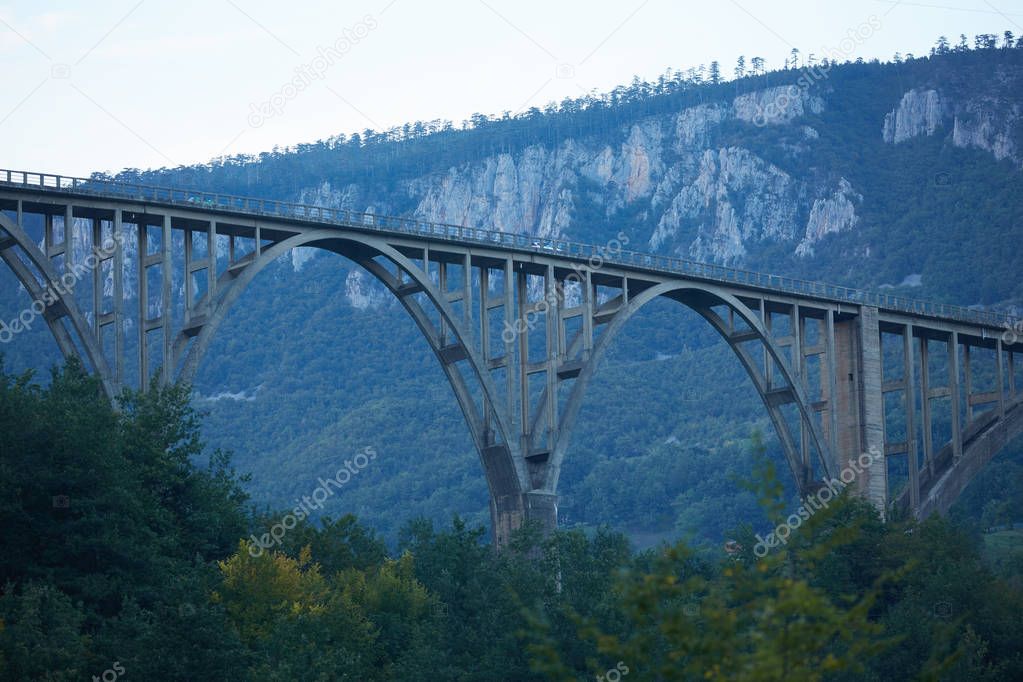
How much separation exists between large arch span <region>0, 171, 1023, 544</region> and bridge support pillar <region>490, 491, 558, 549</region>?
0.05 meters

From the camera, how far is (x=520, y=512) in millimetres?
52031

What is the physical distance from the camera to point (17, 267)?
139 ft

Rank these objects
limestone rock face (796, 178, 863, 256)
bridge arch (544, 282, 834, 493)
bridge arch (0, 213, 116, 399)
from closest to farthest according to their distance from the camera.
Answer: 1. bridge arch (0, 213, 116, 399)
2. bridge arch (544, 282, 834, 493)
3. limestone rock face (796, 178, 863, 256)

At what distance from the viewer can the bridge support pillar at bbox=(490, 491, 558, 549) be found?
5197 centimetres

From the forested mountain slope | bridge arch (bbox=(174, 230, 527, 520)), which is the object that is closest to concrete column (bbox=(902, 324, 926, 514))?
bridge arch (bbox=(174, 230, 527, 520))

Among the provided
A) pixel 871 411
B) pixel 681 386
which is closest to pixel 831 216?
pixel 681 386

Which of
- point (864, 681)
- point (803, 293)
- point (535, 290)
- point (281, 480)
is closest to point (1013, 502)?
point (535, 290)

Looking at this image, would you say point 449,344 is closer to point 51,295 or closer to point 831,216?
point 51,295

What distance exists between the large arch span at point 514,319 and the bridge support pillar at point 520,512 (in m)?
0.05

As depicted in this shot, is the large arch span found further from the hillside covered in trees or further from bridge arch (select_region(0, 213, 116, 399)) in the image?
the hillside covered in trees

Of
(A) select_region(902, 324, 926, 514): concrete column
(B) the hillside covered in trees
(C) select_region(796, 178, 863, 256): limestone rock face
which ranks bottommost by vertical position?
(B) the hillside covered in trees

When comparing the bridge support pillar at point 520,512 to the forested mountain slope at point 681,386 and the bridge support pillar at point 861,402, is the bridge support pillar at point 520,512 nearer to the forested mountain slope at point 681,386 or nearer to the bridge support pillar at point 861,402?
the bridge support pillar at point 861,402

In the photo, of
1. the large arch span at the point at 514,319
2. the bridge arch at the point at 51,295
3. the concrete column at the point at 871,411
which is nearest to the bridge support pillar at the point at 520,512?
the large arch span at the point at 514,319

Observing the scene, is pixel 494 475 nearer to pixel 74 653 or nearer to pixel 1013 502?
pixel 74 653
